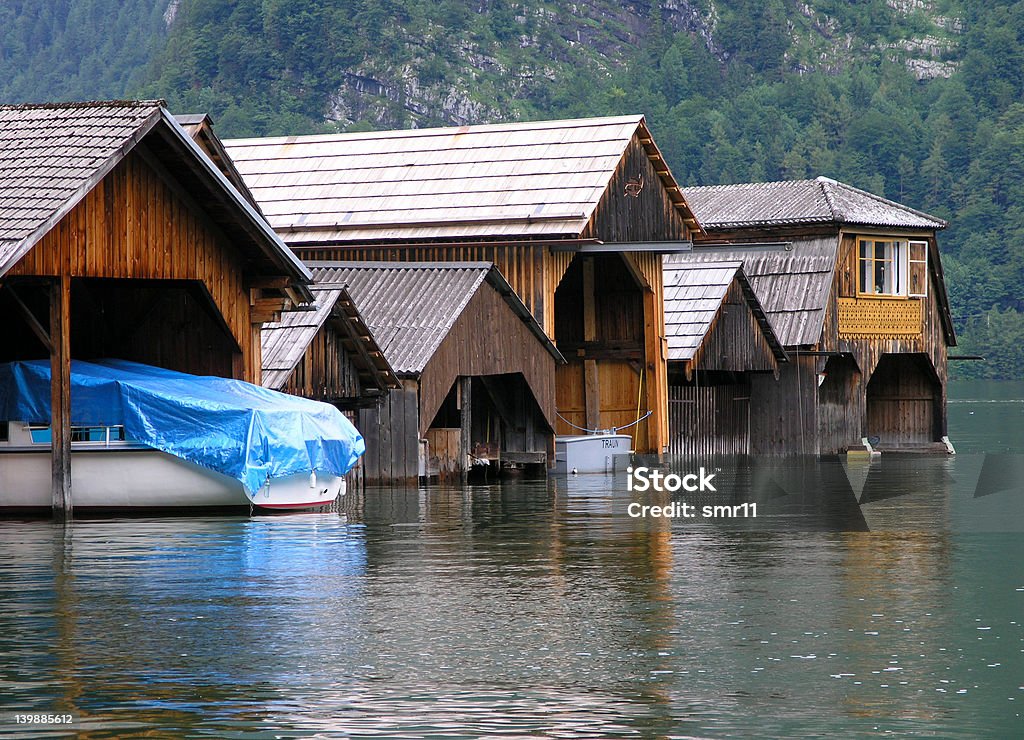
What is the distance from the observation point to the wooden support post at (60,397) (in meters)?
24.5

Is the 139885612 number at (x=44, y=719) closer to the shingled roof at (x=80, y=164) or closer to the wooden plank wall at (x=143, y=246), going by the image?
the shingled roof at (x=80, y=164)

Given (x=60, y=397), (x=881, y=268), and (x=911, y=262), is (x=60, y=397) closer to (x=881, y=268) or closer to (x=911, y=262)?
(x=881, y=268)

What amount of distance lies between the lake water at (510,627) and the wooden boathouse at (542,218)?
14.2 meters

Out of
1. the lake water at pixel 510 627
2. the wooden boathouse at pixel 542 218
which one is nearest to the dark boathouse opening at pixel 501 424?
the wooden boathouse at pixel 542 218

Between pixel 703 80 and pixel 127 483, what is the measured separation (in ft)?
421

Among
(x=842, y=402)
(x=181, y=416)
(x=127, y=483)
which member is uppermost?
(x=842, y=402)

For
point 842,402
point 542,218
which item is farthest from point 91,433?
point 842,402

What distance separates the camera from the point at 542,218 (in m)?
40.8

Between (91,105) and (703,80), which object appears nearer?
(91,105)

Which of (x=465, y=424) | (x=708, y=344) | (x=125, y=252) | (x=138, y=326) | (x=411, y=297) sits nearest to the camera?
(x=125, y=252)

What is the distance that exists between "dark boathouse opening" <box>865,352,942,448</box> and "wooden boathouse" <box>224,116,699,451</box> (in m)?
12.9

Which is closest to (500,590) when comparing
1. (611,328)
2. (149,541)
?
(149,541)

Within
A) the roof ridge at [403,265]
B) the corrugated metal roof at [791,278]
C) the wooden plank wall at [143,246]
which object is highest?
the corrugated metal roof at [791,278]

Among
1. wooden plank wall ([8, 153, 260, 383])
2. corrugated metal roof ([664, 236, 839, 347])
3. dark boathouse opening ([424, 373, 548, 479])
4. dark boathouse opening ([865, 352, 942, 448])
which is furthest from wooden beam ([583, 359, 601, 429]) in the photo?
wooden plank wall ([8, 153, 260, 383])
